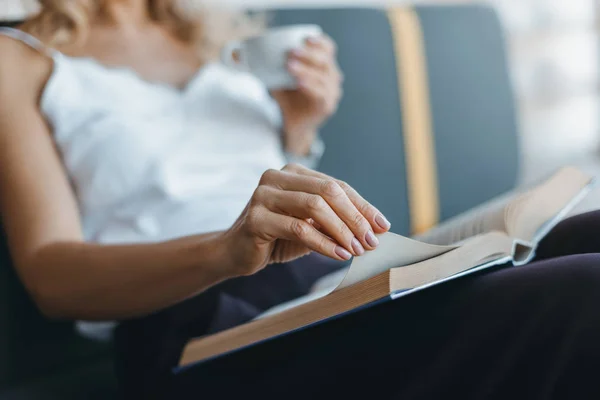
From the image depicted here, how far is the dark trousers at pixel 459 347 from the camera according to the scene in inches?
18.2

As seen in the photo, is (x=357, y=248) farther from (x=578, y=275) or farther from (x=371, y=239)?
(x=578, y=275)

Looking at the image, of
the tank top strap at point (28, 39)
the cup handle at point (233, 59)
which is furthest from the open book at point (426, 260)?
the tank top strap at point (28, 39)

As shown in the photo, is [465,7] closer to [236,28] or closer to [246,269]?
[236,28]

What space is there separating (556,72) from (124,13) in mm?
1539

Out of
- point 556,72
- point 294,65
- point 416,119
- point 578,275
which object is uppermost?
point 294,65

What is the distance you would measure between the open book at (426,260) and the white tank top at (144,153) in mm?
260

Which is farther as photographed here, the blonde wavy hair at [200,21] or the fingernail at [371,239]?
the blonde wavy hair at [200,21]

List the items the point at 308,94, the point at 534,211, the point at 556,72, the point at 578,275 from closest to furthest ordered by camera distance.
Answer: the point at 578,275 < the point at 534,211 < the point at 308,94 < the point at 556,72

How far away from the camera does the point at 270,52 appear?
86cm

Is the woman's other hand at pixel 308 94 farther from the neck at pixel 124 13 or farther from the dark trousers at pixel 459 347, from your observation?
the dark trousers at pixel 459 347

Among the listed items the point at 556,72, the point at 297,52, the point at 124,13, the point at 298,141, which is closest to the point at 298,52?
the point at 297,52

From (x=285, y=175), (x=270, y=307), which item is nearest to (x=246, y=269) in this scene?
(x=285, y=175)

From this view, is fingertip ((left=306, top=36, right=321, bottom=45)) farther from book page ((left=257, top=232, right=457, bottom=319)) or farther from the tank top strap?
book page ((left=257, top=232, right=457, bottom=319))

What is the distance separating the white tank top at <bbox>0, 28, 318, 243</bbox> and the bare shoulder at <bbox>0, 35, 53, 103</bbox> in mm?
12
